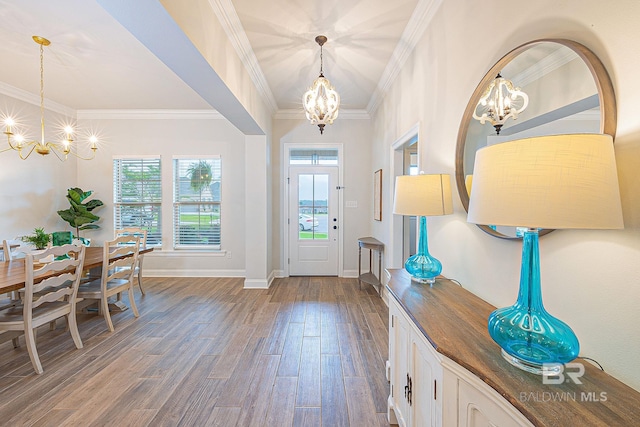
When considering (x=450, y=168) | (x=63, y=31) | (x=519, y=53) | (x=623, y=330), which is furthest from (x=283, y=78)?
(x=623, y=330)

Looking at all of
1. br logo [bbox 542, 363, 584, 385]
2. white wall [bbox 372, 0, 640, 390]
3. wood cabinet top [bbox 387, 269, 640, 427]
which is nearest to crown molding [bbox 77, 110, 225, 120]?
white wall [bbox 372, 0, 640, 390]

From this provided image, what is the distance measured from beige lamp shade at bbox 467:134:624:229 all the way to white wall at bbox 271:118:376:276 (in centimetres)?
415

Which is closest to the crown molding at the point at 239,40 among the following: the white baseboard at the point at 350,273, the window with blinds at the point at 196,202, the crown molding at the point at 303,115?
the crown molding at the point at 303,115

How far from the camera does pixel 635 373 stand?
766 millimetres

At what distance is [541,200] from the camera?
2.21ft

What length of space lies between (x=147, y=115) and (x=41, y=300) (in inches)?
147

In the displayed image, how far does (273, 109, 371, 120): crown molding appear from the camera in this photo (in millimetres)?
4797

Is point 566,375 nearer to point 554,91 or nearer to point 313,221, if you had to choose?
point 554,91

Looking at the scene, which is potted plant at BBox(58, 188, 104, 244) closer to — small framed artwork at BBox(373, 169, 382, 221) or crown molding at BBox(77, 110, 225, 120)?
crown molding at BBox(77, 110, 225, 120)

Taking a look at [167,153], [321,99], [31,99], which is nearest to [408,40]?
[321,99]

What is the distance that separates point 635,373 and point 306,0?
2.82 meters

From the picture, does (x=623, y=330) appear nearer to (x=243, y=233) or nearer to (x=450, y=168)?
(x=450, y=168)

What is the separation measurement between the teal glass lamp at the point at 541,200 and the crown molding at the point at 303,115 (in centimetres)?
433

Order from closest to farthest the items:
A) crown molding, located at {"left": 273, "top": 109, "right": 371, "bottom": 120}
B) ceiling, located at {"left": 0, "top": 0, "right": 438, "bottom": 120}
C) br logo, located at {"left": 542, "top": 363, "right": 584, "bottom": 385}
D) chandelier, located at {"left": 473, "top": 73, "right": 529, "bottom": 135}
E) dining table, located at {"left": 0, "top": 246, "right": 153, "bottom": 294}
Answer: br logo, located at {"left": 542, "top": 363, "right": 584, "bottom": 385} → chandelier, located at {"left": 473, "top": 73, "right": 529, "bottom": 135} → dining table, located at {"left": 0, "top": 246, "right": 153, "bottom": 294} → ceiling, located at {"left": 0, "top": 0, "right": 438, "bottom": 120} → crown molding, located at {"left": 273, "top": 109, "right": 371, "bottom": 120}
